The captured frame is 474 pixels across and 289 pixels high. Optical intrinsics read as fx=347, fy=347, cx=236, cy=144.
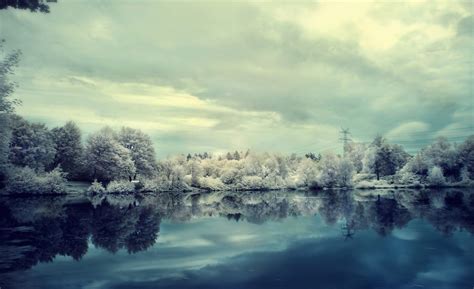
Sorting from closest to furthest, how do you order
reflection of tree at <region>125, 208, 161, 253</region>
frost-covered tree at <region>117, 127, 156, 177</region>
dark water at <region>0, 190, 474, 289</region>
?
dark water at <region>0, 190, 474, 289</region>
reflection of tree at <region>125, 208, 161, 253</region>
frost-covered tree at <region>117, 127, 156, 177</region>

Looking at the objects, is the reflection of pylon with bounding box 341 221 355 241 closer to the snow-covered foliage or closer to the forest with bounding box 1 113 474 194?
the forest with bounding box 1 113 474 194

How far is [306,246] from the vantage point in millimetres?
17500

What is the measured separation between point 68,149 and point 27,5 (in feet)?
186

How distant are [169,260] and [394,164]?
295 ft

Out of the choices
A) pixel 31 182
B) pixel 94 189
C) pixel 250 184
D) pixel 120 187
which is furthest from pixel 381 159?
pixel 31 182

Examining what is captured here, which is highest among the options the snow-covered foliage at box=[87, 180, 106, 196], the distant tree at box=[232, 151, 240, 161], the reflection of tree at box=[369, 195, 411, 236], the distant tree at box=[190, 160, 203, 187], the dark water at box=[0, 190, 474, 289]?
the distant tree at box=[232, 151, 240, 161]

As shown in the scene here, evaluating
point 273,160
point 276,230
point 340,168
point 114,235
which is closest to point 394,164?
point 340,168

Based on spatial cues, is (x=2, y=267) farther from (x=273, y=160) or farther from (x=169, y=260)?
(x=273, y=160)

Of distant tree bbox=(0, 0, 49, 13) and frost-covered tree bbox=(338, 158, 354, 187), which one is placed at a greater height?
distant tree bbox=(0, 0, 49, 13)

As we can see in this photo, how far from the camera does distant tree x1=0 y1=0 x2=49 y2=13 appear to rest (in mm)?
15125

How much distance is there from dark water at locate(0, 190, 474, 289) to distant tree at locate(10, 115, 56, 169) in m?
32.3

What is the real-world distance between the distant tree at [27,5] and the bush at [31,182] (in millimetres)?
40908

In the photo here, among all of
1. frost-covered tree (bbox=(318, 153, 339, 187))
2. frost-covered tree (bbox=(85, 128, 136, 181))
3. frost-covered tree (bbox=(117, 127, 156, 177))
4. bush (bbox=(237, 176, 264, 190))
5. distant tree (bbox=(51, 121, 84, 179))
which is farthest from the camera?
bush (bbox=(237, 176, 264, 190))

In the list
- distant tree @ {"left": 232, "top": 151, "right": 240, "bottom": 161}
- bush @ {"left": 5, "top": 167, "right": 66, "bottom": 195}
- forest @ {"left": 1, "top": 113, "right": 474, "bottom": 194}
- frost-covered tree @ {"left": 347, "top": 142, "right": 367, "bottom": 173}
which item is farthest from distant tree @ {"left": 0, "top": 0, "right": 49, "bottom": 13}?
distant tree @ {"left": 232, "top": 151, "right": 240, "bottom": 161}
